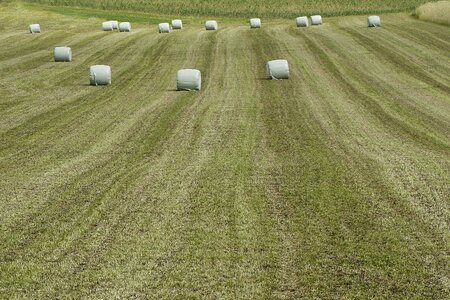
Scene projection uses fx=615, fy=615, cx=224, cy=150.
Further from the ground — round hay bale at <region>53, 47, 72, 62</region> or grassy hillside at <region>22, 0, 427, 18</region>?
round hay bale at <region>53, 47, 72, 62</region>

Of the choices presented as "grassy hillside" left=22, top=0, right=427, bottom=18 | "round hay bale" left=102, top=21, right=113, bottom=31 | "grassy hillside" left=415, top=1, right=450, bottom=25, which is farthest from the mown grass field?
"grassy hillside" left=22, top=0, right=427, bottom=18

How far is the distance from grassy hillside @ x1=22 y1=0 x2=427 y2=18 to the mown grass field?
39.9 m

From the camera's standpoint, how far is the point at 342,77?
26266 millimetres

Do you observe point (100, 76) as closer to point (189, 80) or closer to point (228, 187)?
point (189, 80)

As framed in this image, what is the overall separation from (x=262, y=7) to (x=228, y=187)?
57.9 meters

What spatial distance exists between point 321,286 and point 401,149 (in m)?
7.63

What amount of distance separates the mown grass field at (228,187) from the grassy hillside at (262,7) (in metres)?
39.9

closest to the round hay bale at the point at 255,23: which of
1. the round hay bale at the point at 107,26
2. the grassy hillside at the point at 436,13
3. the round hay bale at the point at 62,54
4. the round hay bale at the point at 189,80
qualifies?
the round hay bale at the point at 107,26

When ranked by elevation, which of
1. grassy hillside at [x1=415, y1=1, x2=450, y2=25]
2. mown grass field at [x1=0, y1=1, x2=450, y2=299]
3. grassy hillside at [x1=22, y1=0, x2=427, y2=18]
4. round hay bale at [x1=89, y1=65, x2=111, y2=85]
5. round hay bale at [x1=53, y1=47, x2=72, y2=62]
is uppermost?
mown grass field at [x1=0, y1=1, x2=450, y2=299]

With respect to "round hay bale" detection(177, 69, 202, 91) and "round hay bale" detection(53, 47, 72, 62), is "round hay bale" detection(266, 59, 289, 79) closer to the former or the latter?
"round hay bale" detection(177, 69, 202, 91)

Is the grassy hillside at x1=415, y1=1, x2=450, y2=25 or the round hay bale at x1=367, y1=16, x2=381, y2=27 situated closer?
the round hay bale at x1=367, y1=16, x2=381, y2=27

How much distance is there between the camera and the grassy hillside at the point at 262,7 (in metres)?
65.4

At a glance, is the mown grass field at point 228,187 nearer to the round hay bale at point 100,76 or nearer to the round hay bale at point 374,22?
the round hay bale at point 100,76

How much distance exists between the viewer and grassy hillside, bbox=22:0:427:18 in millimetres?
65438
